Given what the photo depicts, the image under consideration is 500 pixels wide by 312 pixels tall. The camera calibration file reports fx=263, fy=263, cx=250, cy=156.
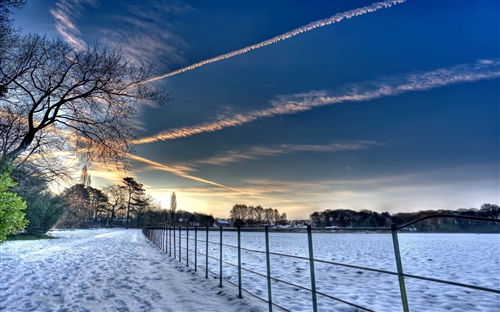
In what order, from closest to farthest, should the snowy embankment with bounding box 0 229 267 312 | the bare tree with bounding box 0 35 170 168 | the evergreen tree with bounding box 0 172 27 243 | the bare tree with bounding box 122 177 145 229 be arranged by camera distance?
the snowy embankment with bounding box 0 229 267 312, the evergreen tree with bounding box 0 172 27 243, the bare tree with bounding box 0 35 170 168, the bare tree with bounding box 122 177 145 229

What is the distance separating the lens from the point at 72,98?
26.5 feet

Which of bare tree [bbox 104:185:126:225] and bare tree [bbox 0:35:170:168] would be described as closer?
bare tree [bbox 0:35:170:168]

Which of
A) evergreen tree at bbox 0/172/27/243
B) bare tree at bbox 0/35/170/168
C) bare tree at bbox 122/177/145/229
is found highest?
bare tree at bbox 122/177/145/229

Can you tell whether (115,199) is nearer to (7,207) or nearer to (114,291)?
(7,207)

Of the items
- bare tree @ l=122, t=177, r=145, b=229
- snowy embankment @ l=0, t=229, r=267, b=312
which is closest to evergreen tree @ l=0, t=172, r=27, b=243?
snowy embankment @ l=0, t=229, r=267, b=312

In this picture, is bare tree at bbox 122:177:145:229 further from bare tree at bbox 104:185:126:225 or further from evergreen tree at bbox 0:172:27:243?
evergreen tree at bbox 0:172:27:243

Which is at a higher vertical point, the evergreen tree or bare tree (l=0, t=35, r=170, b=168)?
bare tree (l=0, t=35, r=170, b=168)

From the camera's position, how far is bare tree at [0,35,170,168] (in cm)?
708

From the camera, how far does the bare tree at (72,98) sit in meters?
7.08

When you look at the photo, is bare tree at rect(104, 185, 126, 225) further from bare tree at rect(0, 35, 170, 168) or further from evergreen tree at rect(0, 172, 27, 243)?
evergreen tree at rect(0, 172, 27, 243)

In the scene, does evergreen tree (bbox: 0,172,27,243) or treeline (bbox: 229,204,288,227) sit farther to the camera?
treeline (bbox: 229,204,288,227)

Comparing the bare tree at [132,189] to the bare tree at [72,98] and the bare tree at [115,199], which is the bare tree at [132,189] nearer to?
the bare tree at [115,199]

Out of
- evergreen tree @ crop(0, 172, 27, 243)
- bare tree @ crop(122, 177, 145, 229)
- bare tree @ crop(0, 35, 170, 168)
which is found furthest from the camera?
bare tree @ crop(122, 177, 145, 229)

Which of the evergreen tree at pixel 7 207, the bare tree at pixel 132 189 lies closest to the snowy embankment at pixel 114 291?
the evergreen tree at pixel 7 207
